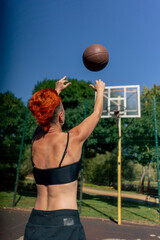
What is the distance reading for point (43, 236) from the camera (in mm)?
1337

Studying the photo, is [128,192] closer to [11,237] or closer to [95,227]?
[95,227]

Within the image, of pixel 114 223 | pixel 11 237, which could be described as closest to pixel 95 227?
pixel 114 223

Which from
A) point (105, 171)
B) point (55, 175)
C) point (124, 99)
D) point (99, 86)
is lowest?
point (105, 171)

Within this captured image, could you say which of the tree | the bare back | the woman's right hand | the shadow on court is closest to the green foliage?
the tree

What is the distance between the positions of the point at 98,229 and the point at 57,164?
4.80 m

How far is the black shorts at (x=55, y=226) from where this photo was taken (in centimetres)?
133

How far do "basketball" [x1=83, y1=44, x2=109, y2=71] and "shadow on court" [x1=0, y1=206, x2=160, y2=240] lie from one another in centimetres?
370

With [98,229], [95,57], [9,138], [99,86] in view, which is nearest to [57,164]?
[99,86]

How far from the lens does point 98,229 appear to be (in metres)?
5.49

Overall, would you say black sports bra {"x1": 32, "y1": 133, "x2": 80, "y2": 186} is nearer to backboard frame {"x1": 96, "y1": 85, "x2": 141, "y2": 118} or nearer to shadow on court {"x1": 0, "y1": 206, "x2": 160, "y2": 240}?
shadow on court {"x1": 0, "y1": 206, "x2": 160, "y2": 240}

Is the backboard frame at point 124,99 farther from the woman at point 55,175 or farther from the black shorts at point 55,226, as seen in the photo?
the black shorts at point 55,226

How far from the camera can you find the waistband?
1358 millimetres

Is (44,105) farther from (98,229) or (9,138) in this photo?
(9,138)

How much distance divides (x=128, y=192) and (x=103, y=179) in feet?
7.74
